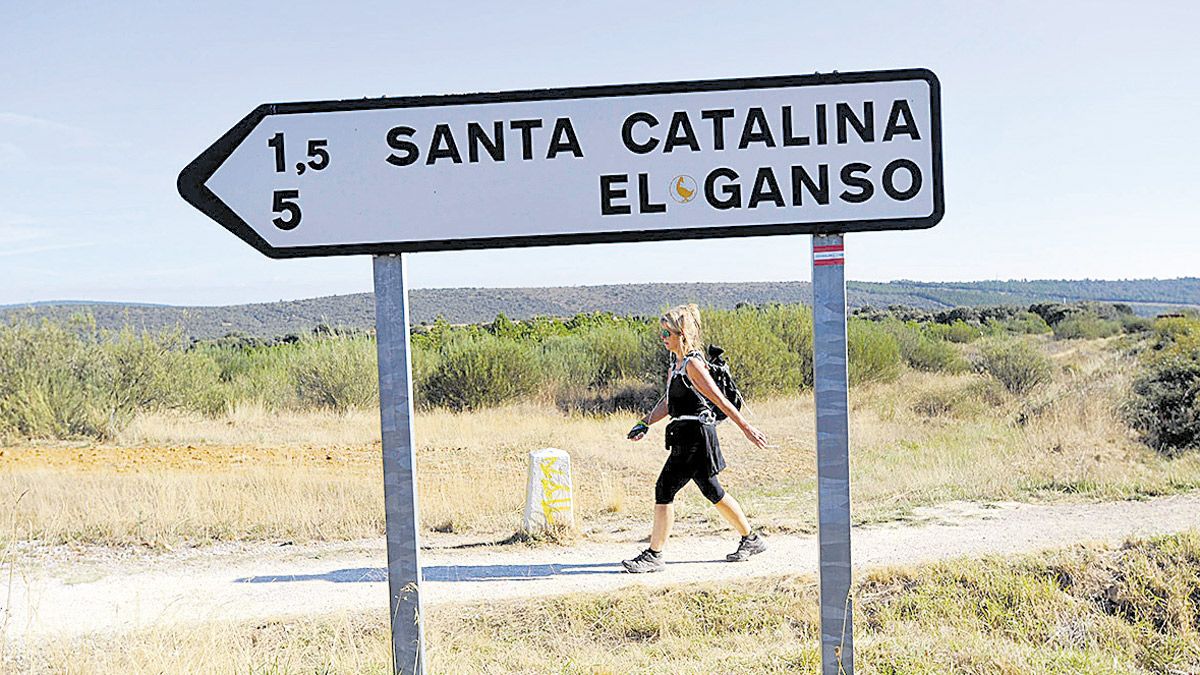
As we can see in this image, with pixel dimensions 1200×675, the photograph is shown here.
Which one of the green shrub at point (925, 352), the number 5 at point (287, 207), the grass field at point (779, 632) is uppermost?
the number 5 at point (287, 207)

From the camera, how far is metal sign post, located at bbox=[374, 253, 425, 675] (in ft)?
8.89

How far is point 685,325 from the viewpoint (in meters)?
6.23

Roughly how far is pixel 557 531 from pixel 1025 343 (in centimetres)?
1687

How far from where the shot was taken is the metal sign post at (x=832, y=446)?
8.57 ft

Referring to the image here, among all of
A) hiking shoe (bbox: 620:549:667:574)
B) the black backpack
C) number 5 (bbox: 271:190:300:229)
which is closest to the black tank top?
the black backpack

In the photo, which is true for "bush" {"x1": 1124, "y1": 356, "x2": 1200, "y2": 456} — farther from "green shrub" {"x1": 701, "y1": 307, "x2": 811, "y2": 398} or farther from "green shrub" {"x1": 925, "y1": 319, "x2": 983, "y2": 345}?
"green shrub" {"x1": 925, "y1": 319, "x2": 983, "y2": 345}

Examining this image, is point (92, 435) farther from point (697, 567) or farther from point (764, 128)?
point (764, 128)

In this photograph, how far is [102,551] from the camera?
767 centimetres

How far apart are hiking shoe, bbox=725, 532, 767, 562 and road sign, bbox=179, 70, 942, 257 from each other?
4.65m

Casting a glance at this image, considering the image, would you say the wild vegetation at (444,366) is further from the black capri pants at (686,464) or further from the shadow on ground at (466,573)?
the black capri pants at (686,464)

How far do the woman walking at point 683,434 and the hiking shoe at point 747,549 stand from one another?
19cm

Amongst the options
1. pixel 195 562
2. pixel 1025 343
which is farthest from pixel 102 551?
pixel 1025 343

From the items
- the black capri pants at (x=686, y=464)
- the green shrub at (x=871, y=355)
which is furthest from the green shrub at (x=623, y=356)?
the black capri pants at (x=686, y=464)

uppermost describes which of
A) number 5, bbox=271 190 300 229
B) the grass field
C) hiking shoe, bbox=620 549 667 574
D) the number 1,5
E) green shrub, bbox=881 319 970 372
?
the number 1,5
